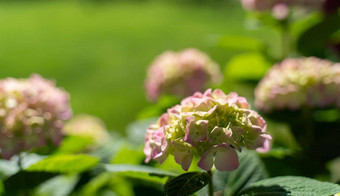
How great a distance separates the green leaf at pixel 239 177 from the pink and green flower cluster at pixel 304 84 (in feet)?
0.81

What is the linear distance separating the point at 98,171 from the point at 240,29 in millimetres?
4192

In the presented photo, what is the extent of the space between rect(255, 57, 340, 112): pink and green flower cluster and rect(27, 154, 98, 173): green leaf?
0.46 meters

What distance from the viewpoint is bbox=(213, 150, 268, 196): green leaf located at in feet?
2.94

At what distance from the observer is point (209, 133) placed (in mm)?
715

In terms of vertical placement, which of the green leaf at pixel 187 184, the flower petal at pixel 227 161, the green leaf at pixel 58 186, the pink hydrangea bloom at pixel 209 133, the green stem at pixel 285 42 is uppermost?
the green stem at pixel 285 42

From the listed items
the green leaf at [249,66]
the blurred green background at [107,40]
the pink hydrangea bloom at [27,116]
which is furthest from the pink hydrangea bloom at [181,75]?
the blurred green background at [107,40]

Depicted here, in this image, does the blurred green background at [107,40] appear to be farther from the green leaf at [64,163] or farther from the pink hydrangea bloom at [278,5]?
the green leaf at [64,163]

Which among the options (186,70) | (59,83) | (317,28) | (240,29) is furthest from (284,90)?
(240,29)

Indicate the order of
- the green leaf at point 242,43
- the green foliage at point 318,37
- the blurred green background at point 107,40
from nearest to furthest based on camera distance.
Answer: the green foliage at point 318,37 < the green leaf at point 242,43 < the blurred green background at point 107,40

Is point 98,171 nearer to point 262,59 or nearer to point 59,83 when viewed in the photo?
point 262,59

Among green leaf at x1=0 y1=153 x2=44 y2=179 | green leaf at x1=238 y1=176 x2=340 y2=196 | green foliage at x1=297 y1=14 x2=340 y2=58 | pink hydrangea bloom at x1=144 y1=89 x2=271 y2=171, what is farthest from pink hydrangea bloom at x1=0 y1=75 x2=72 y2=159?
green foliage at x1=297 y1=14 x2=340 y2=58

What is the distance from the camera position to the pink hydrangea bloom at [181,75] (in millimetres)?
1657

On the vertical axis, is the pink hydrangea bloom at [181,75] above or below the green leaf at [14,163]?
above

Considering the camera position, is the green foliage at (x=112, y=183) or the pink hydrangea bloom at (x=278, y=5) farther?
the pink hydrangea bloom at (x=278, y=5)
